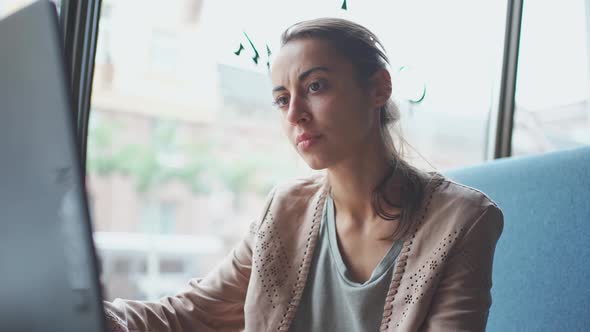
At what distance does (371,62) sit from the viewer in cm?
119

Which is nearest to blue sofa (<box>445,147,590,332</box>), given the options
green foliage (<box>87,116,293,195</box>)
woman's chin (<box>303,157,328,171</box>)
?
woman's chin (<box>303,157,328,171</box>)

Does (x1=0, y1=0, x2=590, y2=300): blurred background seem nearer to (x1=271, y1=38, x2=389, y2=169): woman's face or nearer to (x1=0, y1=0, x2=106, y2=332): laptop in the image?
(x1=0, y1=0, x2=106, y2=332): laptop

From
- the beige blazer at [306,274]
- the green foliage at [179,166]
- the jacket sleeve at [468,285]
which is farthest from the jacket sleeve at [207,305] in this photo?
the green foliage at [179,166]

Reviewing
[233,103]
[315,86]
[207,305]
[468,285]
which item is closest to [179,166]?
[233,103]

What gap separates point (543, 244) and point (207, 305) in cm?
74

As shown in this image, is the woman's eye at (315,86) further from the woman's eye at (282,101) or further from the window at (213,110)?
the window at (213,110)

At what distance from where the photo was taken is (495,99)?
224 cm

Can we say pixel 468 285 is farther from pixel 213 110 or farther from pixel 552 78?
pixel 213 110

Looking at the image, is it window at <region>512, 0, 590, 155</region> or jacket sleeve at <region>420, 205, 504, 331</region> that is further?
window at <region>512, 0, 590, 155</region>

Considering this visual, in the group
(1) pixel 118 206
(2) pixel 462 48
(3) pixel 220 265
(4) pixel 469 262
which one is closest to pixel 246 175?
(1) pixel 118 206

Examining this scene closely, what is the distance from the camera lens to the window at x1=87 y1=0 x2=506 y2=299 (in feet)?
5.86

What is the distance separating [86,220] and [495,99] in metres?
2.10

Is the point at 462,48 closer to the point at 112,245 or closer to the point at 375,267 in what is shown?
the point at 375,267

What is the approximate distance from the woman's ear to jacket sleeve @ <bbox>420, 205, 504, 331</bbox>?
32cm
